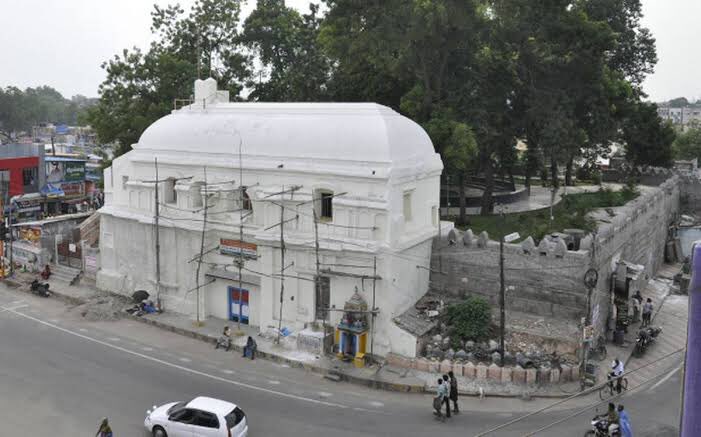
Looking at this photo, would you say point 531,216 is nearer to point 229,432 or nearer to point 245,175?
point 245,175

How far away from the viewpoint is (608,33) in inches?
1489

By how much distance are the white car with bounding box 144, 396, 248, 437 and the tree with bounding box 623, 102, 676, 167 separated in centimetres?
4469

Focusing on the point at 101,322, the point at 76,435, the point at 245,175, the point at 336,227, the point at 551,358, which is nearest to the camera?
the point at 76,435

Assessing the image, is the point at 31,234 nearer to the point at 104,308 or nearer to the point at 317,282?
the point at 104,308

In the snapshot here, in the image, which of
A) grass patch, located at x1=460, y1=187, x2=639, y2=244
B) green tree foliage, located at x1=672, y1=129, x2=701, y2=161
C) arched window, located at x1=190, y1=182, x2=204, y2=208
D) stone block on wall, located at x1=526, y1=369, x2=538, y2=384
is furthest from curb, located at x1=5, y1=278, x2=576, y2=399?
green tree foliage, located at x1=672, y1=129, x2=701, y2=161

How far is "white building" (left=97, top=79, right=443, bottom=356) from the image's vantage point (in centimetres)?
2481

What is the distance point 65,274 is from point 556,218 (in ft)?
93.1

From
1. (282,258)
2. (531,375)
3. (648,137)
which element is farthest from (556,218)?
(648,137)

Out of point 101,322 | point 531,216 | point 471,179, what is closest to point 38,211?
point 101,322

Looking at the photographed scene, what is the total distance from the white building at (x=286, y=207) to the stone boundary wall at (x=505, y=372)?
4.28 ft

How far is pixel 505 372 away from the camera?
2259cm

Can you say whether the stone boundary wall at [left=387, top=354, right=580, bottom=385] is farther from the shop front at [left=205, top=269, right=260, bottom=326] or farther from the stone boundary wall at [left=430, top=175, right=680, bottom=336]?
the shop front at [left=205, top=269, right=260, bottom=326]

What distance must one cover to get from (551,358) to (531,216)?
57.5 ft

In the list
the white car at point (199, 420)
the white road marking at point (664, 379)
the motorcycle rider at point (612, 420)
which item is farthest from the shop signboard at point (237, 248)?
the white road marking at point (664, 379)
